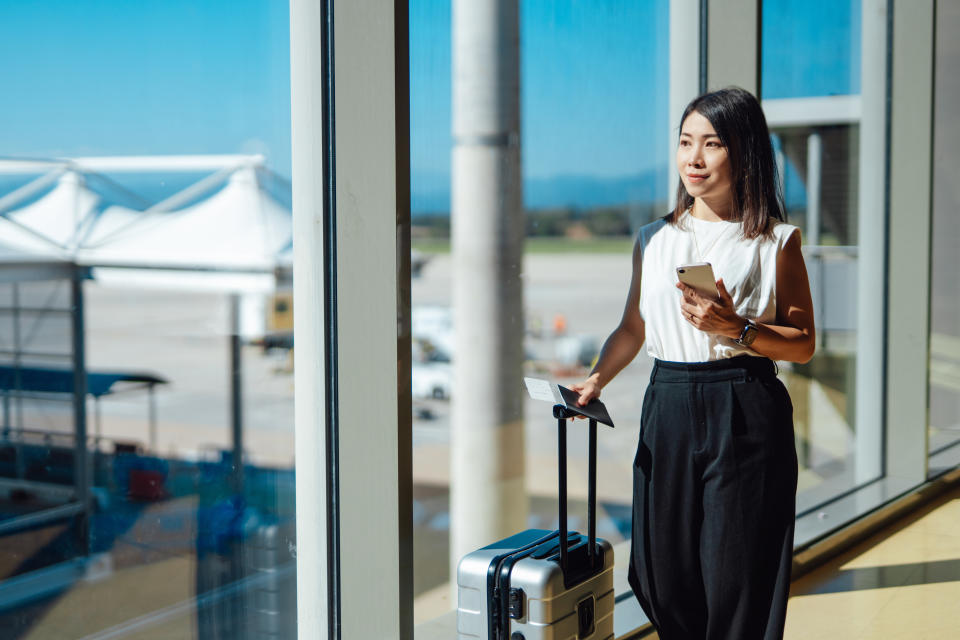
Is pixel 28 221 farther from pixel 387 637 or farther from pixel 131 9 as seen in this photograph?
pixel 387 637

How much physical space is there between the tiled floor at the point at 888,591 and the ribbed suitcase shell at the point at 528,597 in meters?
1.39

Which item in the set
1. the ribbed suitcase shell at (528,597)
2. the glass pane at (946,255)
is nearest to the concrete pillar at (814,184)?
the glass pane at (946,255)

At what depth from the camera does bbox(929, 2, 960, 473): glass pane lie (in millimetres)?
5320

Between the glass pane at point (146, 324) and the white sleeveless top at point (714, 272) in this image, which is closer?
the glass pane at point (146, 324)

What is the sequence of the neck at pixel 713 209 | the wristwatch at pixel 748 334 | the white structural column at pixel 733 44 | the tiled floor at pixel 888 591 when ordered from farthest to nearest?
the white structural column at pixel 733 44, the tiled floor at pixel 888 591, the neck at pixel 713 209, the wristwatch at pixel 748 334

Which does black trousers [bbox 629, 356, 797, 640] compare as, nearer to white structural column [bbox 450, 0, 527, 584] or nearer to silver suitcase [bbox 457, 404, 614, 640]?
silver suitcase [bbox 457, 404, 614, 640]

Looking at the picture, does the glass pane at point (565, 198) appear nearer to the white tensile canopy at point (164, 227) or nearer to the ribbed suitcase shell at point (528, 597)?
the white tensile canopy at point (164, 227)

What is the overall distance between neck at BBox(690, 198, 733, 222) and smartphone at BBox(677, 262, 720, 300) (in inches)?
9.9

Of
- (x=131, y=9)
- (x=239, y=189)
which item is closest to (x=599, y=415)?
(x=239, y=189)

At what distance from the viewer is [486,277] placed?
485 cm

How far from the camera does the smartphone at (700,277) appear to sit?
1.68 m

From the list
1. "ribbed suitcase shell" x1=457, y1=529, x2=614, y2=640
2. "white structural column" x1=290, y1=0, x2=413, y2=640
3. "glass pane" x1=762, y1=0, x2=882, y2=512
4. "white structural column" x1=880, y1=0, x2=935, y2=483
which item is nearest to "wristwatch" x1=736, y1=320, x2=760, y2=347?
"ribbed suitcase shell" x1=457, y1=529, x2=614, y2=640

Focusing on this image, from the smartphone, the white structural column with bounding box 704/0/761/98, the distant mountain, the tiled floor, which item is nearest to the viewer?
the smartphone

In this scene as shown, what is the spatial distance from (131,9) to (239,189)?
41 cm
